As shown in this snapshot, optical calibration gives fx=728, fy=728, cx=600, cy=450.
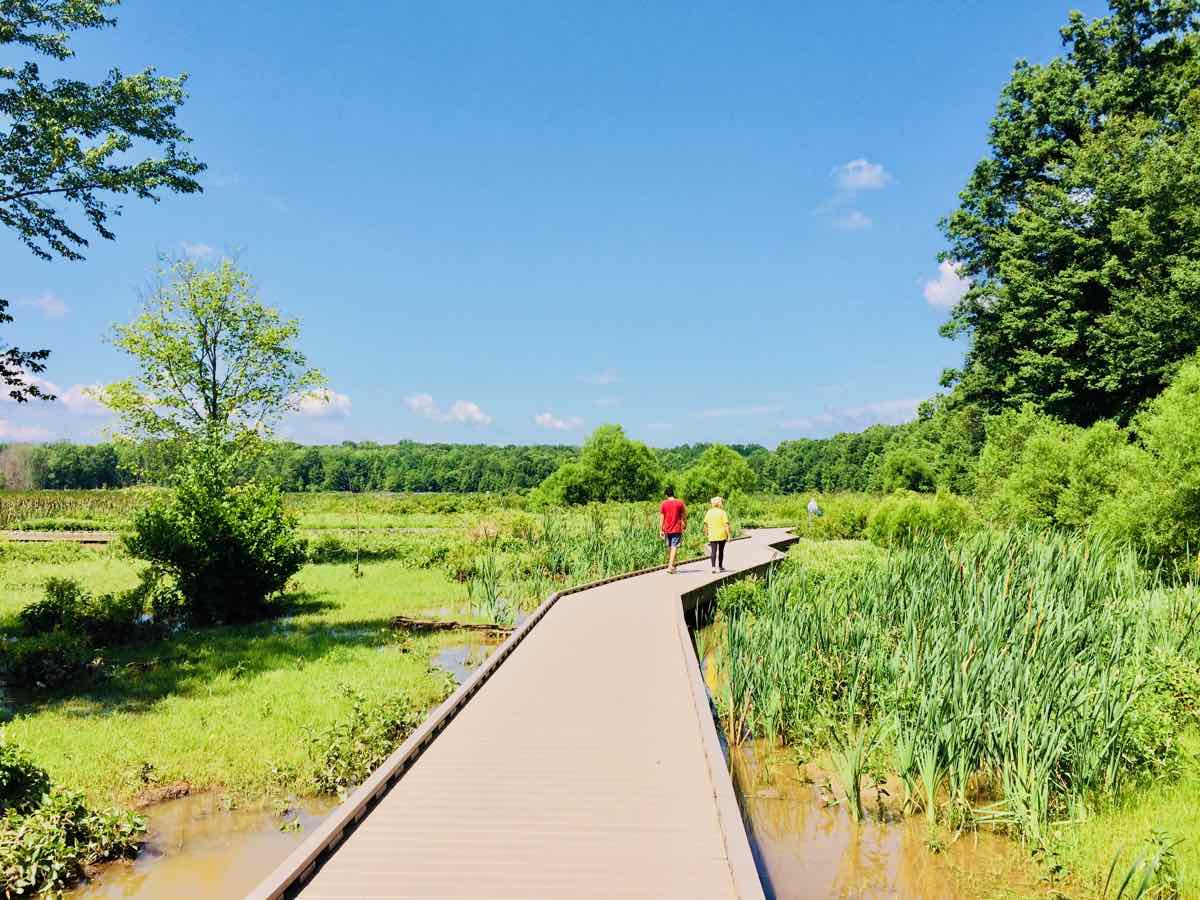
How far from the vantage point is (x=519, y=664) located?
855 centimetres

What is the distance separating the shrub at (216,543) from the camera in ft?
42.7

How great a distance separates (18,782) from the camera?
17.1 ft

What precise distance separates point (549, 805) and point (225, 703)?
5.46 m

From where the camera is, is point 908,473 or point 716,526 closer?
point 716,526

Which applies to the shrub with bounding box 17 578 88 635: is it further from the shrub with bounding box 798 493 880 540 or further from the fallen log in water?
the shrub with bounding box 798 493 880 540

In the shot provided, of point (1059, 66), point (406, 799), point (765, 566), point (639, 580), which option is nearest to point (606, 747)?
point (406, 799)

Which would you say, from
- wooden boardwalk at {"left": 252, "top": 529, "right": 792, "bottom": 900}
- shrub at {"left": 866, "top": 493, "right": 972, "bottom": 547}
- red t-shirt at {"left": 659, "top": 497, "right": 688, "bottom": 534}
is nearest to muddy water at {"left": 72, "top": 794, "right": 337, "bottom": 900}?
wooden boardwalk at {"left": 252, "top": 529, "right": 792, "bottom": 900}

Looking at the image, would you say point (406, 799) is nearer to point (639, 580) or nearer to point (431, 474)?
point (639, 580)

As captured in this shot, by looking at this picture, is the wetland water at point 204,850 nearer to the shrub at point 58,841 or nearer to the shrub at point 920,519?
the shrub at point 58,841

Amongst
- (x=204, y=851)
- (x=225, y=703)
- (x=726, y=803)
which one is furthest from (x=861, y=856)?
(x=225, y=703)

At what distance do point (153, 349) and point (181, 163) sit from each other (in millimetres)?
10482

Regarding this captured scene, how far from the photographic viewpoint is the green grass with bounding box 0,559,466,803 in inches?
260

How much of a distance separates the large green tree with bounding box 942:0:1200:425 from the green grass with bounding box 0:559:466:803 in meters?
21.1

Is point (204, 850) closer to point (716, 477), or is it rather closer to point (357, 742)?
point (357, 742)
